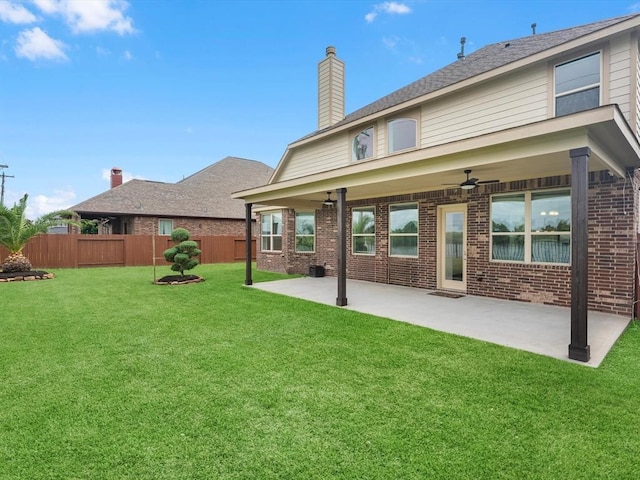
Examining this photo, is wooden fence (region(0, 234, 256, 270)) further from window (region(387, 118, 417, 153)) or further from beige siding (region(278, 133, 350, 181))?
window (region(387, 118, 417, 153))

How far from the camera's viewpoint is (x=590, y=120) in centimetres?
386

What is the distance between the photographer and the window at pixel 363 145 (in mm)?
10328

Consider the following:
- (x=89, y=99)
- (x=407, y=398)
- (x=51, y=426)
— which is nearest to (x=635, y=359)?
(x=407, y=398)

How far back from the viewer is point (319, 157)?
476 inches

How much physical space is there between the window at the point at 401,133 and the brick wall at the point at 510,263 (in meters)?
1.45

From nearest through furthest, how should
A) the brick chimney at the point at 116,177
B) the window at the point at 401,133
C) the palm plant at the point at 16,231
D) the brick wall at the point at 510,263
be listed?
the brick wall at the point at 510,263 < the window at the point at 401,133 < the palm plant at the point at 16,231 < the brick chimney at the point at 116,177

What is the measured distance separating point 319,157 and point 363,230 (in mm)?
3284

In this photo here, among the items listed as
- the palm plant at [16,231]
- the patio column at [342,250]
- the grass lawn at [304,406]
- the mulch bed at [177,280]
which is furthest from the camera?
the palm plant at [16,231]

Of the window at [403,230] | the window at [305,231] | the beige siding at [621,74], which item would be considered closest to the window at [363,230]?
the window at [403,230]

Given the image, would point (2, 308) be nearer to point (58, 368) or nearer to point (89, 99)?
point (58, 368)

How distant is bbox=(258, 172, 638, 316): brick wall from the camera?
617 cm

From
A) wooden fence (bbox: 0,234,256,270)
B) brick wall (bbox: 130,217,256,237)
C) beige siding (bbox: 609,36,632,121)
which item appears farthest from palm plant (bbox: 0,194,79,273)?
beige siding (bbox: 609,36,632,121)

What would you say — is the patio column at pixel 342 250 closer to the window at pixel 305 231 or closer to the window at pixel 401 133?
the window at pixel 401 133

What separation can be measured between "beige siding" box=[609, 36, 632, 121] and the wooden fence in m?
15.2
